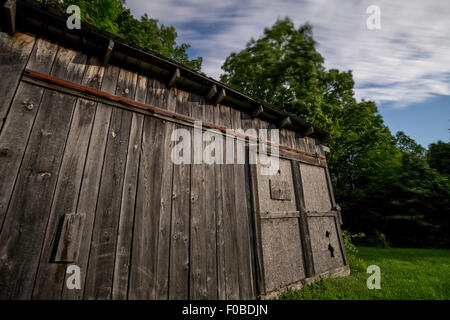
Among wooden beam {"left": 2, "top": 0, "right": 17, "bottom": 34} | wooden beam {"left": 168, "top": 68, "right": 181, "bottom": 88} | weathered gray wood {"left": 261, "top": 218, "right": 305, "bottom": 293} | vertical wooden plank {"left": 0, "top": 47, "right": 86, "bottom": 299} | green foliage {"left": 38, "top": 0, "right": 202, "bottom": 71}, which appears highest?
green foliage {"left": 38, "top": 0, "right": 202, "bottom": 71}

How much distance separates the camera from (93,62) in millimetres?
3066

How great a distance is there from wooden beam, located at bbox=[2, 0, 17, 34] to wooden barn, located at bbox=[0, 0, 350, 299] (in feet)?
0.04

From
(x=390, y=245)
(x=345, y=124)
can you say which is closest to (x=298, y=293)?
(x=345, y=124)

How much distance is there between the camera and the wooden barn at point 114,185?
2.19 meters

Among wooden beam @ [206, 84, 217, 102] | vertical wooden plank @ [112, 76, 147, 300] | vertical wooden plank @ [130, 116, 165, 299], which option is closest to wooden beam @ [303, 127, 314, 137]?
wooden beam @ [206, 84, 217, 102]

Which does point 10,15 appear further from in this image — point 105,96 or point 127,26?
point 127,26

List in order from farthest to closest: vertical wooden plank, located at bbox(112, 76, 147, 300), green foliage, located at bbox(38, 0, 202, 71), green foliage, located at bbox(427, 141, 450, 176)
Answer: green foliage, located at bbox(427, 141, 450, 176)
green foliage, located at bbox(38, 0, 202, 71)
vertical wooden plank, located at bbox(112, 76, 147, 300)

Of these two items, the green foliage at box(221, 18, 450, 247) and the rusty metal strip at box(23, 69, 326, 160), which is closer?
the rusty metal strip at box(23, 69, 326, 160)

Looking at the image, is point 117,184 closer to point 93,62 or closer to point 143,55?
point 93,62

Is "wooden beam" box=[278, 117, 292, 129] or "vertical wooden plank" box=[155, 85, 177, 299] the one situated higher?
"wooden beam" box=[278, 117, 292, 129]

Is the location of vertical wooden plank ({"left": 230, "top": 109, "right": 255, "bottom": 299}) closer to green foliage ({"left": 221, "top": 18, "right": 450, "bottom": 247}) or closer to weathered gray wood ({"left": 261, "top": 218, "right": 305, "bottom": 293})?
weathered gray wood ({"left": 261, "top": 218, "right": 305, "bottom": 293})

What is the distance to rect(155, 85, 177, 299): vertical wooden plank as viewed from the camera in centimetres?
270

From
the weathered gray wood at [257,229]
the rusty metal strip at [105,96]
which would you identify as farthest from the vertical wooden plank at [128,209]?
the weathered gray wood at [257,229]
